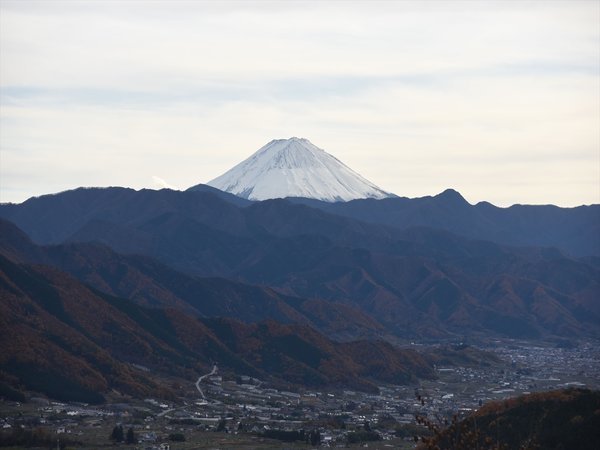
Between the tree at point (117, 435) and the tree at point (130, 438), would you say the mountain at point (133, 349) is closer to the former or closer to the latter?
the tree at point (117, 435)

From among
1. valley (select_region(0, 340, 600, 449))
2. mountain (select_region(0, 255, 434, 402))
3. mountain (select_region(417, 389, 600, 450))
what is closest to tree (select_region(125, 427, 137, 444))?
valley (select_region(0, 340, 600, 449))

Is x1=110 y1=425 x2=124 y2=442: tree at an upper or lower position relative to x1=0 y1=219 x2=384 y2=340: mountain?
lower

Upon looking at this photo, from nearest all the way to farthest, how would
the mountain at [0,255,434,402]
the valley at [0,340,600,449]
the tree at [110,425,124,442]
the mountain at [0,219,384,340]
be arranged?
the tree at [110,425,124,442] → the valley at [0,340,600,449] → the mountain at [0,255,434,402] → the mountain at [0,219,384,340]

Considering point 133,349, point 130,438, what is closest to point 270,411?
point 133,349

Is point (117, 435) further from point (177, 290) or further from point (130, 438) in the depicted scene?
point (177, 290)

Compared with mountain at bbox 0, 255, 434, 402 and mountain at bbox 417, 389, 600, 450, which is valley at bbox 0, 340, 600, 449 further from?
mountain at bbox 417, 389, 600, 450

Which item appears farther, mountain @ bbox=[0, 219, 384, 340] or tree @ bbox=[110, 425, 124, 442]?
mountain @ bbox=[0, 219, 384, 340]

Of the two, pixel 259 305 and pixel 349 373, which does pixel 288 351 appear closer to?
pixel 349 373

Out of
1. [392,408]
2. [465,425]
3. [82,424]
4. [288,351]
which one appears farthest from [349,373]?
[465,425]

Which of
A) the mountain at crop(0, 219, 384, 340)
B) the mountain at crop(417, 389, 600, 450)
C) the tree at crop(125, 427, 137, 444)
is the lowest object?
the tree at crop(125, 427, 137, 444)
